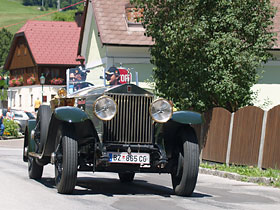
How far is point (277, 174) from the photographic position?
14242 mm

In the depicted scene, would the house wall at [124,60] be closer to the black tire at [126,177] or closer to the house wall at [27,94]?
the black tire at [126,177]

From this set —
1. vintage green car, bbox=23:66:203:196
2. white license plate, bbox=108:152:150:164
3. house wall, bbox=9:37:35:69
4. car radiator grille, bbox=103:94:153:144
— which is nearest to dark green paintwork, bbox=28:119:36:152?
vintage green car, bbox=23:66:203:196

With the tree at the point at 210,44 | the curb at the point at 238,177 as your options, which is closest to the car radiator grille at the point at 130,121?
the curb at the point at 238,177

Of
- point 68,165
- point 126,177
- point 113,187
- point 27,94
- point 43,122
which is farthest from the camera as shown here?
point 27,94

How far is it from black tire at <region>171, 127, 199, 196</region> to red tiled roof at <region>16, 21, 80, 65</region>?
54138 millimetres

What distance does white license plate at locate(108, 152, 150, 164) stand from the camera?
1015 cm

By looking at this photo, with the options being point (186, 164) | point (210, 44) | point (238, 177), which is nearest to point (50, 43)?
point (210, 44)

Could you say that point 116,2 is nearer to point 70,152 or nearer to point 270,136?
point 270,136

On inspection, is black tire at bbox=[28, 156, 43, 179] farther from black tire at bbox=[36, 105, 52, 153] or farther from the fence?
the fence

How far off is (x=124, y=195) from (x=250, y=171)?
5.69 m

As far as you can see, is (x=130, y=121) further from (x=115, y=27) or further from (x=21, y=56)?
(x=21, y=56)

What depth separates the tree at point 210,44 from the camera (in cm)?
1867

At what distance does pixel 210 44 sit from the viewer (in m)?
18.6

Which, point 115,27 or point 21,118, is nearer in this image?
point 115,27
